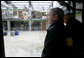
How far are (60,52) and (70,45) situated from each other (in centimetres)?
11

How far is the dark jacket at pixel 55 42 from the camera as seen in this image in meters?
1.21

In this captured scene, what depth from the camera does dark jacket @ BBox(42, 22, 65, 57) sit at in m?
1.21

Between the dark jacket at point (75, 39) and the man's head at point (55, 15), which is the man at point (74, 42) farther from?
the man's head at point (55, 15)

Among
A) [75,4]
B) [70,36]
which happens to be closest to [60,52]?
[70,36]

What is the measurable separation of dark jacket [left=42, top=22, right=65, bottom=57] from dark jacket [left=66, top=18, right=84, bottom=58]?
0.24ft

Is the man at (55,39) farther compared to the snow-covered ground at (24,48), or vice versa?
the snow-covered ground at (24,48)

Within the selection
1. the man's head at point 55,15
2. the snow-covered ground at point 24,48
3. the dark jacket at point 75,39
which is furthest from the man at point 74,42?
the snow-covered ground at point 24,48

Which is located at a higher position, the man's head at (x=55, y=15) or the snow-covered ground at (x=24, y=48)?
the man's head at (x=55, y=15)

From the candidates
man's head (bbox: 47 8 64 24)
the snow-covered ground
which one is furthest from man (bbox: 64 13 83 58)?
the snow-covered ground

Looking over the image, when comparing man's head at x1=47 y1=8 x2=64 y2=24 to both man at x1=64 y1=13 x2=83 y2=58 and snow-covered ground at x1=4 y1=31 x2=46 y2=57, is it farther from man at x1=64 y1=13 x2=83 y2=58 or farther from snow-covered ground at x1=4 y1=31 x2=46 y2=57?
snow-covered ground at x1=4 y1=31 x2=46 y2=57

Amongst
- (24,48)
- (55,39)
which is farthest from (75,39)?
(24,48)

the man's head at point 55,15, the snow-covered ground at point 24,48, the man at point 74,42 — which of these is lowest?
the snow-covered ground at point 24,48

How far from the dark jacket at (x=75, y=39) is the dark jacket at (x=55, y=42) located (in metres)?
0.07

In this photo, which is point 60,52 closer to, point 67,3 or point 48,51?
point 48,51
